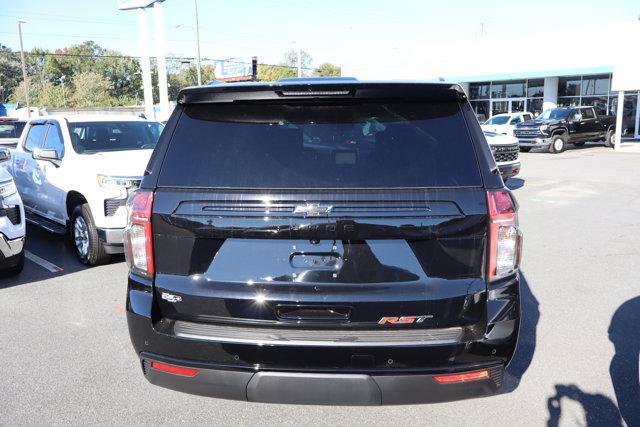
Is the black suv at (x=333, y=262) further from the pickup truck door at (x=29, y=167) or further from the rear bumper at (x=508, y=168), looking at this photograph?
the rear bumper at (x=508, y=168)

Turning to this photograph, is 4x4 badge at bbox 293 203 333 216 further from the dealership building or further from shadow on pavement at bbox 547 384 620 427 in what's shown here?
the dealership building

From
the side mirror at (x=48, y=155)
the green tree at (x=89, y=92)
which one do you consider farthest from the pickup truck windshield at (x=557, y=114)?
the green tree at (x=89, y=92)

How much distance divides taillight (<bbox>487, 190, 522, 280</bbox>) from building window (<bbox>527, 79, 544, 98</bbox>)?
3275cm

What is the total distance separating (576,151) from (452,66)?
13.2m

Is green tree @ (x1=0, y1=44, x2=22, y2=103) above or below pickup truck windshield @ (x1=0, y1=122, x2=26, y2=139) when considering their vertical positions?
above

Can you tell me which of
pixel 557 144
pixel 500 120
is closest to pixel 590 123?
pixel 557 144

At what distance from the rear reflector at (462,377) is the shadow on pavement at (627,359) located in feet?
4.05

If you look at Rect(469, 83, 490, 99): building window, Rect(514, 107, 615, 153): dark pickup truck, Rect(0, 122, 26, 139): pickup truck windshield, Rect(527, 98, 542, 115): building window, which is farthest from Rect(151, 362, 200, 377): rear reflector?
Rect(469, 83, 490, 99): building window

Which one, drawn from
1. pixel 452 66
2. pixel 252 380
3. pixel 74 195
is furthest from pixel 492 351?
pixel 452 66

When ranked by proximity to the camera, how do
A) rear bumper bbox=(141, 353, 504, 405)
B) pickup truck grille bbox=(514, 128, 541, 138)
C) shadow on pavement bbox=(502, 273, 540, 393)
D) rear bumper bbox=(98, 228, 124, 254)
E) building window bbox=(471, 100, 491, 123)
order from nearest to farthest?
rear bumper bbox=(141, 353, 504, 405), shadow on pavement bbox=(502, 273, 540, 393), rear bumper bbox=(98, 228, 124, 254), pickup truck grille bbox=(514, 128, 541, 138), building window bbox=(471, 100, 491, 123)

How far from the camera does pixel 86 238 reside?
6402 millimetres

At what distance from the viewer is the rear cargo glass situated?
2.54 metres

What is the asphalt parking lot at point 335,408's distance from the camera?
320 centimetres

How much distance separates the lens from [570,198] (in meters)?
11.5
